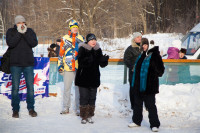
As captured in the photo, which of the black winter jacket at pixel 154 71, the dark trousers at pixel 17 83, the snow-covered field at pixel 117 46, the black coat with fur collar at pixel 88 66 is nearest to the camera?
the black winter jacket at pixel 154 71

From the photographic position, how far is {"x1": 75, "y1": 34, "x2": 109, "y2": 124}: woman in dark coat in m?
6.30

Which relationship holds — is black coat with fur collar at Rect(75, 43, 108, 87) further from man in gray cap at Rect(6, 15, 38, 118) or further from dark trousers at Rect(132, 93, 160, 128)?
man in gray cap at Rect(6, 15, 38, 118)

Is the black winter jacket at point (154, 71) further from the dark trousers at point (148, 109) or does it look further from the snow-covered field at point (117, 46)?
the snow-covered field at point (117, 46)

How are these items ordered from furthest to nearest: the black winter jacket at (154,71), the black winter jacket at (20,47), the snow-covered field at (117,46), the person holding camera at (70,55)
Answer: the snow-covered field at (117,46) < the person holding camera at (70,55) < the black winter jacket at (20,47) < the black winter jacket at (154,71)

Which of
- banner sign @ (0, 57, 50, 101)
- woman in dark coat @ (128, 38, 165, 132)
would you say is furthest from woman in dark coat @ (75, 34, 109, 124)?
banner sign @ (0, 57, 50, 101)

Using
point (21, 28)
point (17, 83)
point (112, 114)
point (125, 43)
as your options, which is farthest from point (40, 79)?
point (125, 43)

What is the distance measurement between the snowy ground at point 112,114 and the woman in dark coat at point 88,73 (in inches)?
12.4

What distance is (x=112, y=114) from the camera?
24.0 feet

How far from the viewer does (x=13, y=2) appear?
5819 cm

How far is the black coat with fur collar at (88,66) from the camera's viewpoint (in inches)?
247

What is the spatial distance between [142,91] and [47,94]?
10.8 feet

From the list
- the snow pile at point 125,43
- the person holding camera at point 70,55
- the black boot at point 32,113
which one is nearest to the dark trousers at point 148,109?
the person holding camera at point 70,55

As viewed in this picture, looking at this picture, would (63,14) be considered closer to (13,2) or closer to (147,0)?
(147,0)

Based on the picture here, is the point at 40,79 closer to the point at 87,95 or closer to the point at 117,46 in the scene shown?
the point at 87,95
